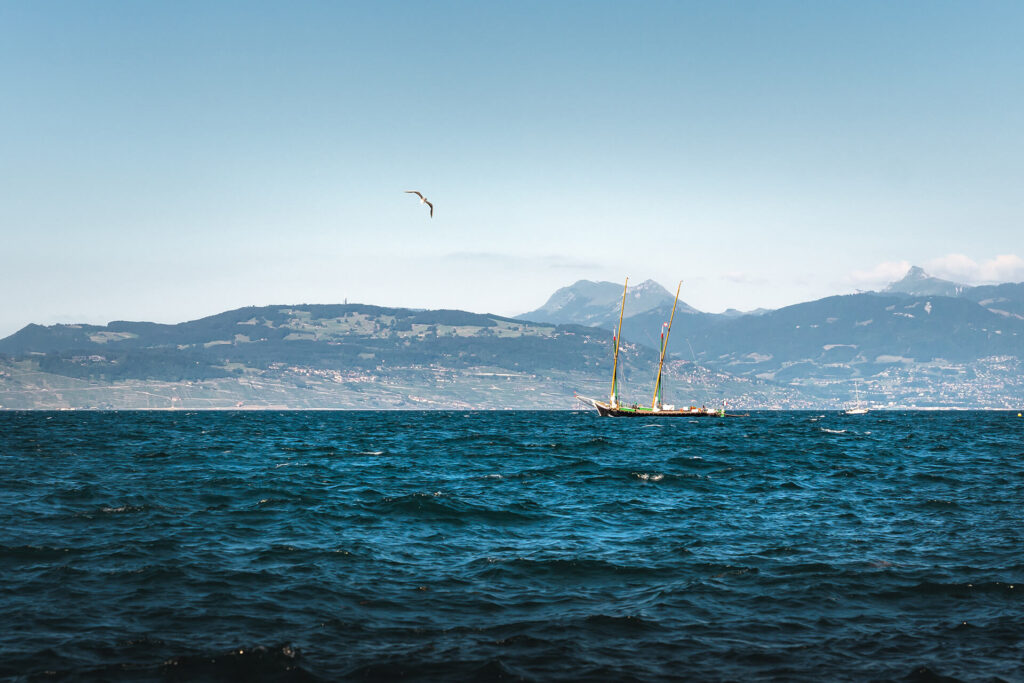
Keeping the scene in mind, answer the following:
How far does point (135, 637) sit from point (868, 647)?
53.6 ft

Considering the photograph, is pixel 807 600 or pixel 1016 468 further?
pixel 1016 468

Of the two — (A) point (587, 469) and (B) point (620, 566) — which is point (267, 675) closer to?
(B) point (620, 566)

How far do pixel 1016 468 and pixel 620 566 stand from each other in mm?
42388

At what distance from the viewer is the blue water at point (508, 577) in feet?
53.0

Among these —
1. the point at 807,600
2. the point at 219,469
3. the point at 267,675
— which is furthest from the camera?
the point at 219,469

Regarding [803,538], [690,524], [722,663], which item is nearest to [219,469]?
[690,524]

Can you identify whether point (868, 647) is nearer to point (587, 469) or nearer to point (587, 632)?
point (587, 632)

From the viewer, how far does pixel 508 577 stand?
2292 cm

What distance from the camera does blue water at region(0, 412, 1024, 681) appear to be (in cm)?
1616

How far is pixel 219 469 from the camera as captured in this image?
4928 centimetres

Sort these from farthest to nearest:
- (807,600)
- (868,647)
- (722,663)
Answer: (807,600) < (868,647) < (722,663)

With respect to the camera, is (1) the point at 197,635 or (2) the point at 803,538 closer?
(1) the point at 197,635

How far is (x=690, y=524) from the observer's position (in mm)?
30953

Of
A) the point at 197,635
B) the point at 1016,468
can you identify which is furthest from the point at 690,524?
the point at 1016,468
